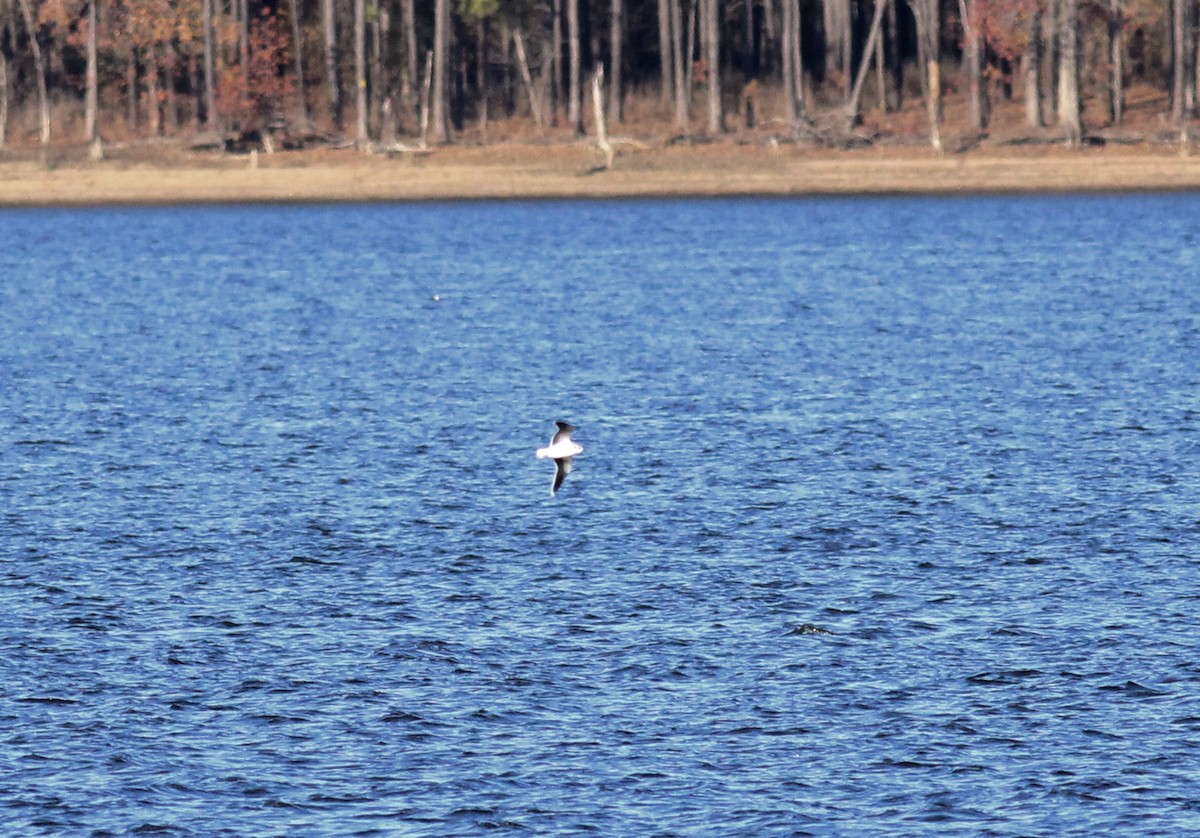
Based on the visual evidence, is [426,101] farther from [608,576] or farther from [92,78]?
[608,576]

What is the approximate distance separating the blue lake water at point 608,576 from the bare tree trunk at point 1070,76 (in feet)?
129

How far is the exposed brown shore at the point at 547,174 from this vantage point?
95.3 m

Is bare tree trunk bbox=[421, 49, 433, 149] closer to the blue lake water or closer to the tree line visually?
the tree line

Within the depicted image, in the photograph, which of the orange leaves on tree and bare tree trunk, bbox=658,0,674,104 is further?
bare tree trunk, bbox=658,0,674,104

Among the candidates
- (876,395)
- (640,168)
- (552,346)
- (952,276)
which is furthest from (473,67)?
(876,395)

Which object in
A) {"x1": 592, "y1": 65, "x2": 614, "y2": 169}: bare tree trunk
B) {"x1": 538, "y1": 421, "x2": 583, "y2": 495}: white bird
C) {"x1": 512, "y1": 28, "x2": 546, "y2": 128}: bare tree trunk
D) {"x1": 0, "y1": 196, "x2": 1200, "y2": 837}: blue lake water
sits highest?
{"x1": 512, "y1": 28, "x2": 546, "y2": 128}: bare tree trunk

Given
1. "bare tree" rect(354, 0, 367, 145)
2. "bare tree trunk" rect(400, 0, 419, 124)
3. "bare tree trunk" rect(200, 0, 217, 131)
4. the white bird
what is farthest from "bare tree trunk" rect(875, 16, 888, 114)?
the white bird

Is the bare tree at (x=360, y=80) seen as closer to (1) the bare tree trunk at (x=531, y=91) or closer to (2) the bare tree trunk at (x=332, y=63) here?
(2) the bare tree trunk at (x=332, y=63)

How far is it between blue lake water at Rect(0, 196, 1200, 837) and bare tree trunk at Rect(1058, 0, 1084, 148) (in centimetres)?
3925

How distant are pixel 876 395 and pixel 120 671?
2373 centimetres

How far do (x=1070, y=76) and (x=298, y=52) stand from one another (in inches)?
1732

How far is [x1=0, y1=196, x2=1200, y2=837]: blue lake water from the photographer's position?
17.7 m

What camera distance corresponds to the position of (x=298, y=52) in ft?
380

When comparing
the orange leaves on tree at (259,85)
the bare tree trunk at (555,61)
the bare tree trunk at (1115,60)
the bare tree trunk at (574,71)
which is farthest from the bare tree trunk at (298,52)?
the bare tree trunk at (1115,60)
